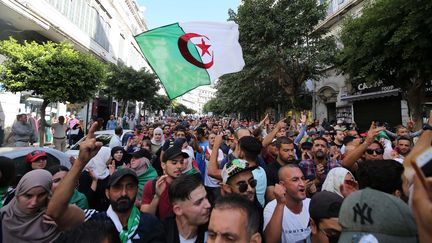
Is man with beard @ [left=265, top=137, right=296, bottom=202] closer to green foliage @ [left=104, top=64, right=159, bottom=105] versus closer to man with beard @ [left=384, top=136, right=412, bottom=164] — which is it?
man with beard @ [left=384, top=136, right=412, bottom=164]

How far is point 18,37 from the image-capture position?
44.7 ft

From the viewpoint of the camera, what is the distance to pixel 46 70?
31.9ft

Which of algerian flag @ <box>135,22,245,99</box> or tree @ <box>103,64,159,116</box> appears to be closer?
algerian flag @ <box>135,22,245,99</box>

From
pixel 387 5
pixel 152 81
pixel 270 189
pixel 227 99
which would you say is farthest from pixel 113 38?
pixel 270 189

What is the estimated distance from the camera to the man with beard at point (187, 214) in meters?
2.22

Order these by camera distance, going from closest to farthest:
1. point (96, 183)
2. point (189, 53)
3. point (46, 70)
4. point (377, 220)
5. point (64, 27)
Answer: point (377, 220) < point (96, 183) < point (189, 53) < point (46, 70) < point (64, 27)

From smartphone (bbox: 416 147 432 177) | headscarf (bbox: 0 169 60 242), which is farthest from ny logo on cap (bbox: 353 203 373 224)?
headscarf (bbox: 0 169 60 242)

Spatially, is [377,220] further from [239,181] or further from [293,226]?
[239,181]

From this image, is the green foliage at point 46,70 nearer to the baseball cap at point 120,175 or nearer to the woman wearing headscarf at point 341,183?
→ the baseball cap at point 120,175

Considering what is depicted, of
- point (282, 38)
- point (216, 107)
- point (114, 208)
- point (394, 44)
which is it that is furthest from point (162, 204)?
point (216, 107)

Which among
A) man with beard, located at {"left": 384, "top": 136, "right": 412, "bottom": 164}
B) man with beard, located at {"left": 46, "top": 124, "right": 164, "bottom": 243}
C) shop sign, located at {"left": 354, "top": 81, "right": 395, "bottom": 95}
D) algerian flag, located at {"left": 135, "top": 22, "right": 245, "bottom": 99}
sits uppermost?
shop sign, located at {"left": 354, "top": 81, "right": 395, "bottom": 95}

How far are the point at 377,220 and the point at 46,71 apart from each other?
35.7ft

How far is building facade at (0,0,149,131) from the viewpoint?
12.5m

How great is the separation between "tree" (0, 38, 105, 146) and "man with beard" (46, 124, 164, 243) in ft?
28.6
